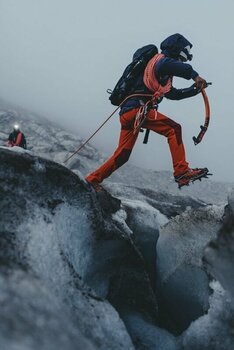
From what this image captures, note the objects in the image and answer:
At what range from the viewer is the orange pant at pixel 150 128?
7090 millimetres

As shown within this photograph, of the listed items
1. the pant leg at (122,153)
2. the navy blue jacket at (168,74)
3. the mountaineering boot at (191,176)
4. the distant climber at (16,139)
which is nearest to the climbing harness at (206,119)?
the navy blue jacket at (168,74)

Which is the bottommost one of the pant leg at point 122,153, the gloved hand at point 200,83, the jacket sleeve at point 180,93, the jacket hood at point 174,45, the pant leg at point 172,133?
the pant leg at point 122,153

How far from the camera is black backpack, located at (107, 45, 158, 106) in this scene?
740 cm

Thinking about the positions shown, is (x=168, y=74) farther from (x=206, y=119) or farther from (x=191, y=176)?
(x=191, y=176)

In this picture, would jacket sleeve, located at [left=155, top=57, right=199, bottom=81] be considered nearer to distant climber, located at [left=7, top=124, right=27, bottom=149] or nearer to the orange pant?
the orange pant

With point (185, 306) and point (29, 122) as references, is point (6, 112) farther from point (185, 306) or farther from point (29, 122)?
point (185, 306)

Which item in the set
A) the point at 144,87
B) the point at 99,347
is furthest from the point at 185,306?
the point at 144,87

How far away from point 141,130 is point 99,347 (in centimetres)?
491

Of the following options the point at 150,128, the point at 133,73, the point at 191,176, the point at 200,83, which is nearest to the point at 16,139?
the point at 133,73

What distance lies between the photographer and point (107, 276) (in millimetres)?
4664

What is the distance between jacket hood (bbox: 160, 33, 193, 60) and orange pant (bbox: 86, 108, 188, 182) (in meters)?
1.20

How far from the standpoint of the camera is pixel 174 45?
748 cm

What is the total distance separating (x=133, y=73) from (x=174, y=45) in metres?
0.94

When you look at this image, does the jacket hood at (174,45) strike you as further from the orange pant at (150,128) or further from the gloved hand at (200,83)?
the orange pant at (150,128)
